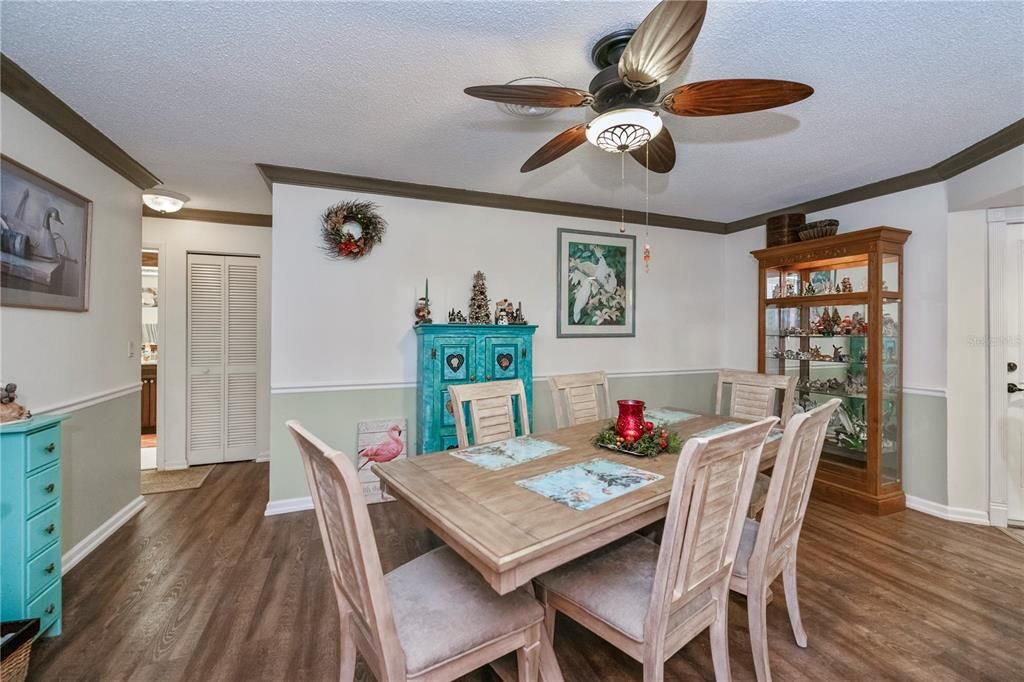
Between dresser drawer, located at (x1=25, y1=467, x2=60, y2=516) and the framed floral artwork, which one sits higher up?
the framed floral artwork

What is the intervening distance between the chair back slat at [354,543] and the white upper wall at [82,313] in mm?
1925

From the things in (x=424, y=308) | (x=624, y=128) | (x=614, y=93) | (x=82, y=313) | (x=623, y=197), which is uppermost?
(x=623, y=197)

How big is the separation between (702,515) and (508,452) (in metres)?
0.94

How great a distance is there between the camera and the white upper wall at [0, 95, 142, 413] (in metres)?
2.04

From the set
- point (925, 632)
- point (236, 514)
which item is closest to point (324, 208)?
point (236, 514)

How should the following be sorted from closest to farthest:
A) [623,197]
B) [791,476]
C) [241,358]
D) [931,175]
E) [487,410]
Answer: [791,476]
[487,410]
[931,175]
[623,197]
[241,358]

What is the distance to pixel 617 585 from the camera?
1.44 m

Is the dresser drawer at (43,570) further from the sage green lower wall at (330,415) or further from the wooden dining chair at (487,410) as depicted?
the wooden dining chair at (487,410)

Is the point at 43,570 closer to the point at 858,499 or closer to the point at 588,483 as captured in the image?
the point at 588,483

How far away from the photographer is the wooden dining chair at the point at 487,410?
229 centimetres

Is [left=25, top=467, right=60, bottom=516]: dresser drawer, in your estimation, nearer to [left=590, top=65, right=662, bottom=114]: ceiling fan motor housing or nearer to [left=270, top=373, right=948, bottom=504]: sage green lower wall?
[left=270, top=373, right=948, bottom=504]: sage green lower wall

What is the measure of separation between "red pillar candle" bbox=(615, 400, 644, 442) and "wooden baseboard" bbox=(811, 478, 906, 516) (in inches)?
93.8

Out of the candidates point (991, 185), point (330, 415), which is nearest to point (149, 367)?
point (330, 415)

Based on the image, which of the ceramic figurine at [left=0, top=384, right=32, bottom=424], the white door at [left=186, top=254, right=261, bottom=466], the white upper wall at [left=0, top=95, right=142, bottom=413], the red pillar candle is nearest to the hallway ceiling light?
the white upper wall at [left=0, top=95, right=142, bottom=413]
